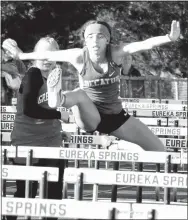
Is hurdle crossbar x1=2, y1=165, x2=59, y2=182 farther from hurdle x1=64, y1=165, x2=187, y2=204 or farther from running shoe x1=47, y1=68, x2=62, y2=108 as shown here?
running shoe x1=47, y1=68, x2=62, y2=108

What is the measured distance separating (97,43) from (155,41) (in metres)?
0.72

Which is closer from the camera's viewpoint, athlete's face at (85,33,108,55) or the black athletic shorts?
the black athletic shorts

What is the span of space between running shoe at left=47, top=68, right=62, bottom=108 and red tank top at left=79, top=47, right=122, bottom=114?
548 mm

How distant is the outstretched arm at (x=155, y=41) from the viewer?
23.5ft

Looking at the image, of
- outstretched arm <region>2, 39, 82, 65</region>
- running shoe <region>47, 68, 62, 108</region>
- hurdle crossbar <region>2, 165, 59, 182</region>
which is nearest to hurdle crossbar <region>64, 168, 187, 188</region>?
hurdle crossbar <region>2, 165, 59, 182</region>

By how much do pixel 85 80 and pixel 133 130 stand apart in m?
0.63

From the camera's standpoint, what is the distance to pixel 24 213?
18.5 ft

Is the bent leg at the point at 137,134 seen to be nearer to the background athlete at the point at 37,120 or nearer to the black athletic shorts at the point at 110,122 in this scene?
the black athletic shorts at the point at 110,122

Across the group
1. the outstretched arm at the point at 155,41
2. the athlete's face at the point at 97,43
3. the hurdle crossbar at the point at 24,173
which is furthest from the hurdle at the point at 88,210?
the athlete's face at the point at 97,43

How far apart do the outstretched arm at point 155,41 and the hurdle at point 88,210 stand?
2.00 metres

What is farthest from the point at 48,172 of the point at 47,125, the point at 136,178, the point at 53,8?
the point at 53,8

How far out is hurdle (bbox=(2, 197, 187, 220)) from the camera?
5395mm

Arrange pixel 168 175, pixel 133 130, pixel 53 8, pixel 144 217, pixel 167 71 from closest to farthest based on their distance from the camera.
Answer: pixel 144 217 → pixel 168 175 → pixel 133 130 → pixel 53 8 → pixel 167 71

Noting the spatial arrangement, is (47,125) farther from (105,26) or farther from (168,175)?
(168,175)
